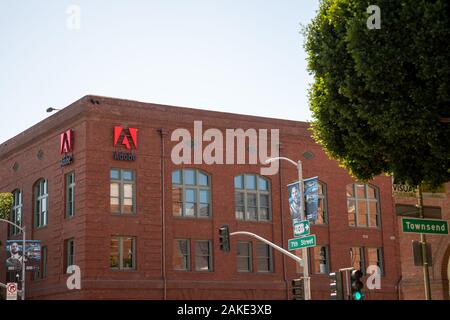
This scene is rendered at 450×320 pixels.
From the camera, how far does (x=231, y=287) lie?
4478 centimetres

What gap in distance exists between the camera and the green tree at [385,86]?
17.1 metres

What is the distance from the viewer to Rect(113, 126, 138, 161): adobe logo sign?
139 feet

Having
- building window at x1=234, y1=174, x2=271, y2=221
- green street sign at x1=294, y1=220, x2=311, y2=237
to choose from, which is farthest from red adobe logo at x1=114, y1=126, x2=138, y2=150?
green street sign at x1=294, y1=220, x2=311, y2=237

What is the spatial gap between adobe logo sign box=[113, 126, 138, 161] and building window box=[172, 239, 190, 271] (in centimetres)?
610

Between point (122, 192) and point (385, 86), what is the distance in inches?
1059

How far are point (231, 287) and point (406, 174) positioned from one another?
Answer: 26.6 metres

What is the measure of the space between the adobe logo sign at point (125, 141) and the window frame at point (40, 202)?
6860 millimetres

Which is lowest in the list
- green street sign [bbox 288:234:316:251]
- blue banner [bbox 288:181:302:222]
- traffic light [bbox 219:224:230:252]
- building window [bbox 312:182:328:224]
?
green street sign [bbox 288:234:316:251]

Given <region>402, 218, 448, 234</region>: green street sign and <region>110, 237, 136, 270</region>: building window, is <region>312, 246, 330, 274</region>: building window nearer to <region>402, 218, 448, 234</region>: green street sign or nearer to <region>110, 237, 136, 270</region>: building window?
<region>110, 237, 136, 270</region>: building window

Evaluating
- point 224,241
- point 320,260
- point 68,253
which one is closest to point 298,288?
point 224,241

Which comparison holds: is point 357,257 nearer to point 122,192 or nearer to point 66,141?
point 122,192

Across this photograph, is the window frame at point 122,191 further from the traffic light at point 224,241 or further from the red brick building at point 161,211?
the traffic light at point 224,241

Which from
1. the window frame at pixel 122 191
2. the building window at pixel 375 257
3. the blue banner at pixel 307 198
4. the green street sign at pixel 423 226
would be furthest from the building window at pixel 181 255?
the green street sign at pixel 423 226
